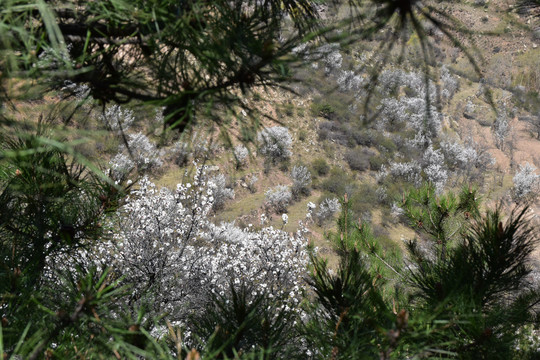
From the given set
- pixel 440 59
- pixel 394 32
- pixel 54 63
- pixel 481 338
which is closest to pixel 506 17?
pixel 394 32

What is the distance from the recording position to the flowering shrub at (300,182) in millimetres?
12602

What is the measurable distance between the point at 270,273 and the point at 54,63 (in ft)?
19.5

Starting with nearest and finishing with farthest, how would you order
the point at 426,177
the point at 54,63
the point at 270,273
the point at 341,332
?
1. the point at 54,63
2. the point at 341,332
3. the point at 270,273
4. the point at 426,177

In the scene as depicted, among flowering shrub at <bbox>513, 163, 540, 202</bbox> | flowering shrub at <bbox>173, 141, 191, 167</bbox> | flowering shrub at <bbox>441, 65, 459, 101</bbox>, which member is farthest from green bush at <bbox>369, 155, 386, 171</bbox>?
flowering shrub at <bbox>173, 141, 191, 167</bbox>

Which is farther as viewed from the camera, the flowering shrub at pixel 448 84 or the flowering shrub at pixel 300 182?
the flowering shrub at pixel 448 84

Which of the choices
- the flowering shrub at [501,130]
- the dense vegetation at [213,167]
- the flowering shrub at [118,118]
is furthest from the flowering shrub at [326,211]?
the flowering shrub at [501,130]

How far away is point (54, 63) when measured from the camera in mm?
855

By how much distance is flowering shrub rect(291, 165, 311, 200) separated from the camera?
12.6m

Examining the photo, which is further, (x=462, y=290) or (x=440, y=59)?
(x=440, y=59)

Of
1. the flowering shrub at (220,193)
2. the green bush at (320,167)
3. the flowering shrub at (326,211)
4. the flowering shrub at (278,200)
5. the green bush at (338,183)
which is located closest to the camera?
the flowering shrub at (220,193)

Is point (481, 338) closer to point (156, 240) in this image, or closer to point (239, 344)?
point (239, 344)

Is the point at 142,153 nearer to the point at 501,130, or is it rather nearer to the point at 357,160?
the point at 357,160

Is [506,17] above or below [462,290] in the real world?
above

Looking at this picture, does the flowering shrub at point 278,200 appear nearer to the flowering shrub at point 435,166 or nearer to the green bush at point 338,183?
the green bush at point 338,183
